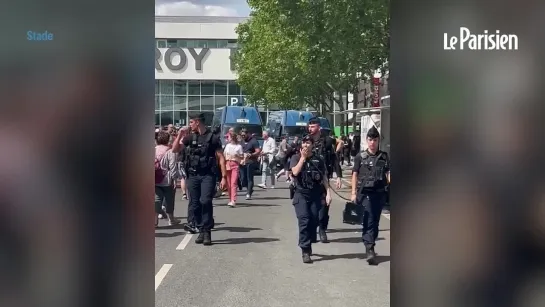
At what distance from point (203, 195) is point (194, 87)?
54.8m

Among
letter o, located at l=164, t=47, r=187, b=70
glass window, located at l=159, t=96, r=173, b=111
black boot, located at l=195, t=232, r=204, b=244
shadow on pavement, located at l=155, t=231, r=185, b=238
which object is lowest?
shadow on pavement, located at l=155, t=231, r=185, b=238

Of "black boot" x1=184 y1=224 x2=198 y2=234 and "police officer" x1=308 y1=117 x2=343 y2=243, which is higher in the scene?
"police officer" x1=308 y1=117 x2=343 y2=243

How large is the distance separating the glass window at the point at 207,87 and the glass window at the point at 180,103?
1.85m

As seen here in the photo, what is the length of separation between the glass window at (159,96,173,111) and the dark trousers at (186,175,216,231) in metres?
50.6

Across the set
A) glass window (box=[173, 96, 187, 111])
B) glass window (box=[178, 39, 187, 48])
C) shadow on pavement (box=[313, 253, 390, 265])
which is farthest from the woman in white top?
glass window (box=[178, 39, 187, 48])

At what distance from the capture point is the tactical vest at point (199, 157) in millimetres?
9742

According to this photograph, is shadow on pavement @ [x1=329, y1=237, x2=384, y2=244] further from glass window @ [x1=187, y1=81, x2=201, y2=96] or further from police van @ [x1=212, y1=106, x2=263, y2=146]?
glass window @ [x1=187, y1=81, x2=201, y2=96]

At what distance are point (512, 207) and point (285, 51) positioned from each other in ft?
121

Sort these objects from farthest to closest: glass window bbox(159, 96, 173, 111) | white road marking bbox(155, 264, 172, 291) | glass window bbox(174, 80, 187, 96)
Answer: glass window bbox(174, 80, 187, 96) → glass window bbox(159, 96, 173, 111) → white road marking bbox(155, 264, 172, 291)

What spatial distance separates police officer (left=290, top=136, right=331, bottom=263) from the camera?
8.65 m

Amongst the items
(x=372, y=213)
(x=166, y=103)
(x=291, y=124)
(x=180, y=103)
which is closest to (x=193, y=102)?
(x=180, y=103)

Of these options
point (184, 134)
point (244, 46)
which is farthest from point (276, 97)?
point (184, 134)

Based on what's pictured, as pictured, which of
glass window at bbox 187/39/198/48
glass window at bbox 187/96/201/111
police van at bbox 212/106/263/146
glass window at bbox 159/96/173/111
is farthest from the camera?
glass window at bbox 187/39/198/48

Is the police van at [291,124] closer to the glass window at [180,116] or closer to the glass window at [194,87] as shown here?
the glass window at [180,116]
